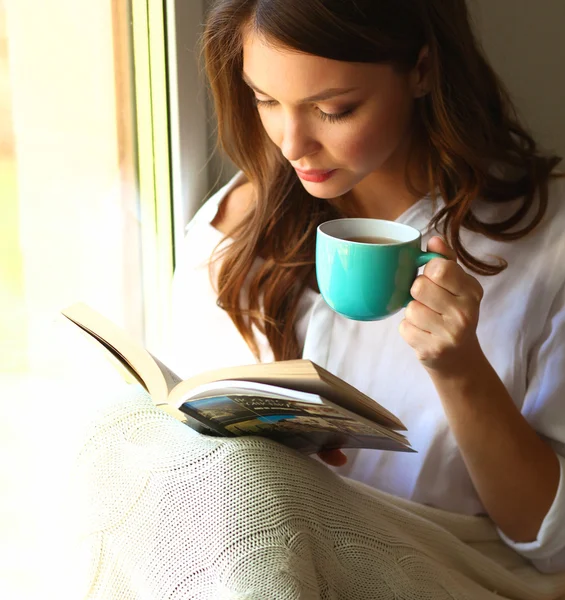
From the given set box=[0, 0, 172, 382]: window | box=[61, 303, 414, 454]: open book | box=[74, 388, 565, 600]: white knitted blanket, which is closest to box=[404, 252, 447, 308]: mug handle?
box=[61, 303, 414, 454]: open book

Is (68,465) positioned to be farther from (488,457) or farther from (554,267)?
(554,267)

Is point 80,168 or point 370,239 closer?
point 370,239

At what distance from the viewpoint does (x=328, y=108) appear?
100cm

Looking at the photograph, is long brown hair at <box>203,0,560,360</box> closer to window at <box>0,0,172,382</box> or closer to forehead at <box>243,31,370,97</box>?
forehead at <box>243,31,370,97</box>

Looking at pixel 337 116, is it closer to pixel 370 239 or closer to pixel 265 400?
pixel 370 239

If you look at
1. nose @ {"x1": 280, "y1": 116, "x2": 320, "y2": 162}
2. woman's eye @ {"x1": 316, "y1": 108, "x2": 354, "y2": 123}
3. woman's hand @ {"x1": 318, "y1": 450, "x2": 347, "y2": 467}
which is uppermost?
woman's eye @ {"x1": 316, "y1": 108, "x2": 354, "y2": 123}

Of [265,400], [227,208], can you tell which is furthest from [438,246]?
[227,208]

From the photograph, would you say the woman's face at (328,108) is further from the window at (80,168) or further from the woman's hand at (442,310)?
the window at (80,168)

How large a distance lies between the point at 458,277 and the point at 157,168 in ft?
2.64

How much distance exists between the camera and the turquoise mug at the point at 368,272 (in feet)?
2.91

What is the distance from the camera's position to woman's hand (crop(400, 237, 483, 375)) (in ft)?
2.97

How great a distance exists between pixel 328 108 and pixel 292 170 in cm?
28

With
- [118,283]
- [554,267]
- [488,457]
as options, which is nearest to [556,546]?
[488,457]

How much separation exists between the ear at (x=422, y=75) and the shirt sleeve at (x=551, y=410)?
1.19 feet
